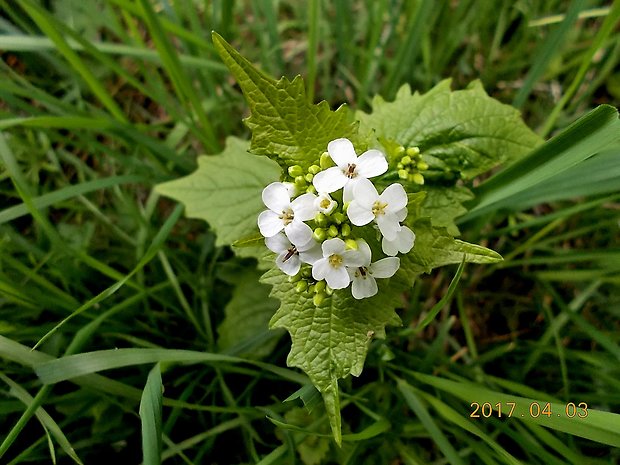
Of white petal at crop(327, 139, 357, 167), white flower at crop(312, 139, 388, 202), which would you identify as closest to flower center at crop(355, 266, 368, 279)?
white flower at crop(312, 139, 388, 202)

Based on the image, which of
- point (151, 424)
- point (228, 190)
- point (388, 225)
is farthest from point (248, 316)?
point (388, 225)

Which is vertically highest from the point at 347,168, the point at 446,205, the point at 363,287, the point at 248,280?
the point at 347,168

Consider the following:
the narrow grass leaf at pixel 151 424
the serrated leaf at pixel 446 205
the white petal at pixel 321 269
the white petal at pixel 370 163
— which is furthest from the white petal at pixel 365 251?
the narrow grass leaf at pixel 151 424

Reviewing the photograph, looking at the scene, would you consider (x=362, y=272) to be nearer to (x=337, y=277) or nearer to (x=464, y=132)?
(x=337, y=277)

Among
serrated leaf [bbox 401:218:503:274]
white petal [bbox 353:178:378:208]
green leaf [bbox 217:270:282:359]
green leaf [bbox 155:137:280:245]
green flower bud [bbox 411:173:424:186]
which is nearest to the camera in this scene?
white petal [bbox 353:178:378:208]

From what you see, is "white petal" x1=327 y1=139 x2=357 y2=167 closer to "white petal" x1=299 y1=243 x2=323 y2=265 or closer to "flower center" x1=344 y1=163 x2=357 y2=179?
"flower center" x1=344 y1=163 x2=357 y2=179

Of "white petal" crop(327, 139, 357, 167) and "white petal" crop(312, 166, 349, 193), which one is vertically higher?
"white petal" crop(327, 139, 357, 167)
